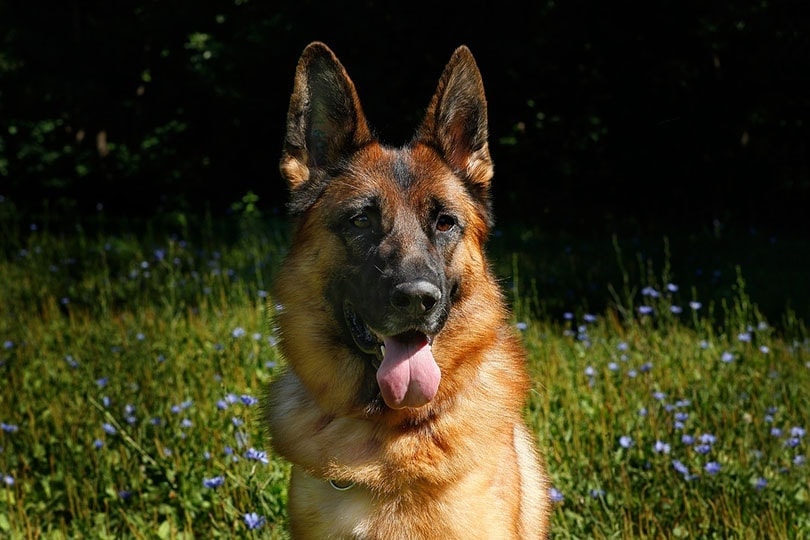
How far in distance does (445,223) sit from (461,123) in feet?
1.46

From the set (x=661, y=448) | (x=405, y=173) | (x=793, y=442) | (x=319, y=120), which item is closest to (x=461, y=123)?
(x=405, y=173)

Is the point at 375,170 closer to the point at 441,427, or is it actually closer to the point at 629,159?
the point at 441,427

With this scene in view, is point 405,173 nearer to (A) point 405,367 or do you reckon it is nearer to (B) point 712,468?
(A) point 405,367

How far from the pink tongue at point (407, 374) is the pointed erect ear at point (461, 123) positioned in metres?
0.84

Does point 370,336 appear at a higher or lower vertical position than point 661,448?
higher

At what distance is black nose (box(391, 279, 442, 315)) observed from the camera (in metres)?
2.76

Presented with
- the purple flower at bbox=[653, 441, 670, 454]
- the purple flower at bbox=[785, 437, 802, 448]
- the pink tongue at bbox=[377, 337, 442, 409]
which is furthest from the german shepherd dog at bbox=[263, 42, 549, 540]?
the purple flower at bbox=[785, 437, 802, 448]

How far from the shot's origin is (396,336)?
2893mm

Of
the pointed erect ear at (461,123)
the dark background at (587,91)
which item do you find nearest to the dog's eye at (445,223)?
the pointed erect ear at (461,123)

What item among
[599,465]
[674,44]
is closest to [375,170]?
[599,465]

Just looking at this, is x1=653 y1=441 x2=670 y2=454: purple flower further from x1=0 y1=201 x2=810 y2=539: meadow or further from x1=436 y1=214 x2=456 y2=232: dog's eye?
x1=436 y1=214 x2=456 y2=232: dog's eye

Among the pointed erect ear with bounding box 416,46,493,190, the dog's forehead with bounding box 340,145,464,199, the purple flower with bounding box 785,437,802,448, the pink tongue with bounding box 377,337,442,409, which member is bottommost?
the purple flower with bounding box 785,437,802,448

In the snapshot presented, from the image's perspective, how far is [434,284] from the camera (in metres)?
2.83

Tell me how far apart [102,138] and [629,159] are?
10973 mm
